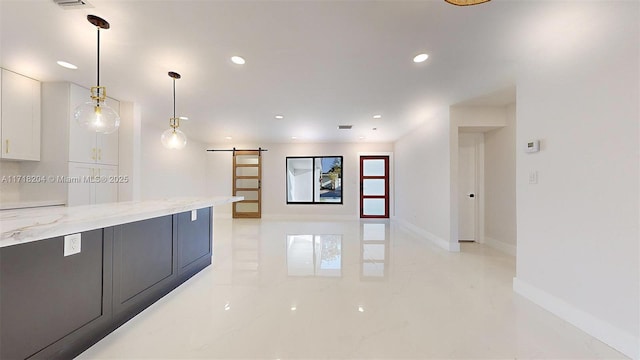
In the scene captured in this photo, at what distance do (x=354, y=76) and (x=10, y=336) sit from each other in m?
3.30

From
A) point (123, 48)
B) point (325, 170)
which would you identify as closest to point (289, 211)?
point (325, 170)

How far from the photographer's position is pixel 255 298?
2320mm

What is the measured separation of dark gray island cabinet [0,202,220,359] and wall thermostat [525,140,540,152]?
367cm

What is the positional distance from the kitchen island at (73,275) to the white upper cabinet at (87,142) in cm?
200

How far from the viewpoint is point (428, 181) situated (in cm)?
484

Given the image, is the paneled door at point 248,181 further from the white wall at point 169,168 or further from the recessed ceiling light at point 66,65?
the recessed ceiling light at point 66,65

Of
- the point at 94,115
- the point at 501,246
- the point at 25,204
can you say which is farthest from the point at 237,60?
the point at 501,246

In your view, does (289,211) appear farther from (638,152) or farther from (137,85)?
(638,152)

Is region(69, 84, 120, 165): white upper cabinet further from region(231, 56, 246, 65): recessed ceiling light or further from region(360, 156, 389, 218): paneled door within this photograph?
region(360, 156, 389, 218): paneled door

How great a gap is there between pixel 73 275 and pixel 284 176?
19.5ft

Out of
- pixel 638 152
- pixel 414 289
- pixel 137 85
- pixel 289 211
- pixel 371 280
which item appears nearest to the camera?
pixel 638 152

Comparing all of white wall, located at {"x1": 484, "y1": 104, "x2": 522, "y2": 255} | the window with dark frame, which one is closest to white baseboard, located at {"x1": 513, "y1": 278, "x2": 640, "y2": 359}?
white wall, located at {"x1": 484, "y1": 104, "x2": 522, "y2": 255}

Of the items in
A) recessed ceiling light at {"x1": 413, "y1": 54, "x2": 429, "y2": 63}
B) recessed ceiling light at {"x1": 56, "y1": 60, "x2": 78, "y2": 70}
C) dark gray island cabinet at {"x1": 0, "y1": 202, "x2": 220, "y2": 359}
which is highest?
recessed ceiling light at {"x1": 56, "y1": 60, "x2": 78, "y2": 70}

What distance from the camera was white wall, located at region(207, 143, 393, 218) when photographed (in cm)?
734
